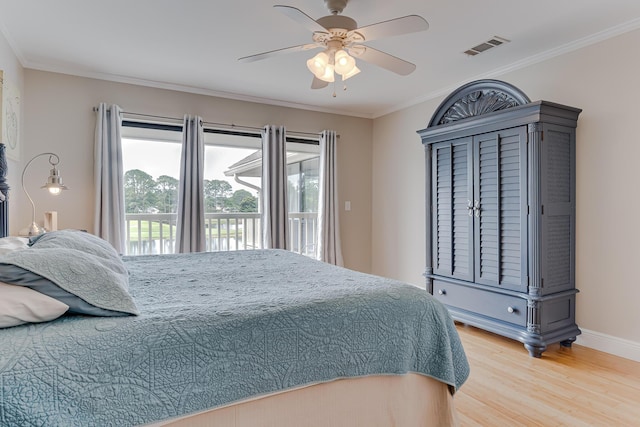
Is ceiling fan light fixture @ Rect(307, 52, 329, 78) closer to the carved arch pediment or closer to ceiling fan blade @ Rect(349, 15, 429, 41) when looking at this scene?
ceiling fan blade @ Rect(349, 15, 429, 41)

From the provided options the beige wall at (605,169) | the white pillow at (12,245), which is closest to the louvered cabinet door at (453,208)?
the beige wall at (605,169)

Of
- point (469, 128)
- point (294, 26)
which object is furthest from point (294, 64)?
point (469, 128)

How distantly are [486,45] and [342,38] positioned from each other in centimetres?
149

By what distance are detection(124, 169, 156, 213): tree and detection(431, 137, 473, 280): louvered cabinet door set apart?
292 centimetres

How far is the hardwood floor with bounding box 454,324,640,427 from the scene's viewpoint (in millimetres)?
1990

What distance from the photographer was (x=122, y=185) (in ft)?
12.1

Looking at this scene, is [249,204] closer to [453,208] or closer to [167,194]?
[167,194]

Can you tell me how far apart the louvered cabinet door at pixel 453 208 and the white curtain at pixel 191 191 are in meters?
2.41

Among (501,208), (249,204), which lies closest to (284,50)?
(501,208)

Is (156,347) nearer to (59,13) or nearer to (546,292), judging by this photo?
(59,13)

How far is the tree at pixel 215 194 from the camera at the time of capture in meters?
4.26

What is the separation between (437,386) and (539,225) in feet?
5.57

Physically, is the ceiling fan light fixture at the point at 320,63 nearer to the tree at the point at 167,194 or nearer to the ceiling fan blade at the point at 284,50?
the ceiling fan blade at the point at 284,50

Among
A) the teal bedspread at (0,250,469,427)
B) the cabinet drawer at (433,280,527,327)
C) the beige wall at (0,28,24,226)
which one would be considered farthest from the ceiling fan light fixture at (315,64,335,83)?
the beige wall at (0,28,24,226)
